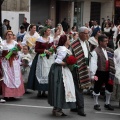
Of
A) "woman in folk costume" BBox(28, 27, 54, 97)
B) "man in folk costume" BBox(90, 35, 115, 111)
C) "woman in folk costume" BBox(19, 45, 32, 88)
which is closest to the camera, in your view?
"man in folk costume" BBox(90, 35, 115, 111)

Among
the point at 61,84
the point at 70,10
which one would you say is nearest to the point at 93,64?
the point at 61,84

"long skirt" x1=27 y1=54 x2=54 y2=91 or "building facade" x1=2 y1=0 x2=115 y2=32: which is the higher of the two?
"building facade" x1=2 y1=0 x2=115 y2=32

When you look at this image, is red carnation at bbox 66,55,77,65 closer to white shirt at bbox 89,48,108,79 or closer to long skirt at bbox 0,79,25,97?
white shirt at bbox 89,48,108,79

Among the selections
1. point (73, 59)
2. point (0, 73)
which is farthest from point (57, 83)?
point (0, 73)

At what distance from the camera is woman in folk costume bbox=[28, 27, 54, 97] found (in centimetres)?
970

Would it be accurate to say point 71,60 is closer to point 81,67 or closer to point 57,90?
point 81,67

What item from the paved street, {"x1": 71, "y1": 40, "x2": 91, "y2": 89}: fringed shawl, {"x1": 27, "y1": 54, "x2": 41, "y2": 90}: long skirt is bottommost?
the paved street

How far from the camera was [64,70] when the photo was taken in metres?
7.80

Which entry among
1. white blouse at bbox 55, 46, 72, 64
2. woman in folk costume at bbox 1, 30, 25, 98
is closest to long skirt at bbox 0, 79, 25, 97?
woman in folk costume at bbox 1, 30, 25, 98

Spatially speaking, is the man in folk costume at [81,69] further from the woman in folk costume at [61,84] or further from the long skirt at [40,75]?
the long skirt at [40,75]

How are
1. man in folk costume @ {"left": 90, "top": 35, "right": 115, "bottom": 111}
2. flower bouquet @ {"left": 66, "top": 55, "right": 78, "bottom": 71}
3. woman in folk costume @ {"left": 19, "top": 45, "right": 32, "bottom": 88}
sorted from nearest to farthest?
flower bouquet @ {"left": 66, "top": 55, "right": 78, "bottom": 71}
man in folk costume @ {"left": 90, "top": 35, "right": 115, "bottom": 111}
woman in folk costume @ {"left": 19, "top": 45, "right": 32, "bottom": 88}

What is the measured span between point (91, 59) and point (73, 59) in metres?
0.74

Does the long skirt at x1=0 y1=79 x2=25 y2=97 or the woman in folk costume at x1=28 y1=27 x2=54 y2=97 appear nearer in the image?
the long skirt at x1=0 y1=79 x2=25 y2=97

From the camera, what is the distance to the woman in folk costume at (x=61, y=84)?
7707 millimetres
